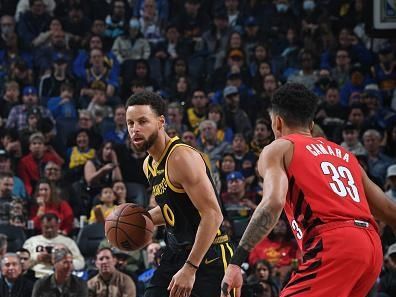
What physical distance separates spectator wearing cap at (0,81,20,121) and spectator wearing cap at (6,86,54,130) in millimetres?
163

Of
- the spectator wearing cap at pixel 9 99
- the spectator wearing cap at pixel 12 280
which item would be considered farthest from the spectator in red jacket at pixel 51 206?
the spectator wearing cap at pixel 9 99

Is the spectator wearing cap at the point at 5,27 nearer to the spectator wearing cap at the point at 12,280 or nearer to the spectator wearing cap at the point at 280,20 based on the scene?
the spectator wearing cap at the point at 280,20

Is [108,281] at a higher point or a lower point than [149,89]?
lower

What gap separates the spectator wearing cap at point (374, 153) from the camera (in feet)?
41.2

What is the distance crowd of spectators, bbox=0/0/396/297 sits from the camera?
1072 centimetres

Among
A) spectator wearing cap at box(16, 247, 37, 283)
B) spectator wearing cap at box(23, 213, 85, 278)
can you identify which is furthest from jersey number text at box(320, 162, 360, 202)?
spectator wearing cap at box(23, 213, 85, 278)

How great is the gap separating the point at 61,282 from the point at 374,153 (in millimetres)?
5036

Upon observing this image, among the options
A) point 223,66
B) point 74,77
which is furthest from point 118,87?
point 223,66

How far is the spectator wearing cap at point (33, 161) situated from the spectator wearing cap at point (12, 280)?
2.41 meters

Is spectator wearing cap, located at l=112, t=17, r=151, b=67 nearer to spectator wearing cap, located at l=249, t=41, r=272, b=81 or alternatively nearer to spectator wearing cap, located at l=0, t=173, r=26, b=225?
spectator wearing cap, located at l=249, t=41, r=272, b=81

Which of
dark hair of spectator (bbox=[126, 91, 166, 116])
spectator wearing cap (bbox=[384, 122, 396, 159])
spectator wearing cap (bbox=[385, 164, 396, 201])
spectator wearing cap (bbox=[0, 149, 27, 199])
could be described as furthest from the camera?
spectator wearing cap (bbox=[384, 122, 396, 159])

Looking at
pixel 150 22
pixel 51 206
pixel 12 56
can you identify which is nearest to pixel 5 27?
pixel 12 56

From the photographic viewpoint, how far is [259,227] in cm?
459

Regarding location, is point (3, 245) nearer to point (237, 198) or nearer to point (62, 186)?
point (62, 186)
